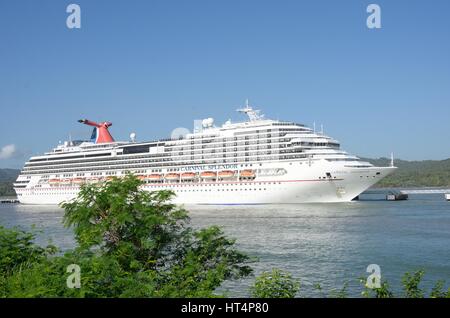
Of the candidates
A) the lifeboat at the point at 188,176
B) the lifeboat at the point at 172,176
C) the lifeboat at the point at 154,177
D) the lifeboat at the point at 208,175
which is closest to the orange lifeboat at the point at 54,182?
the lifeboat at the point at 154,177

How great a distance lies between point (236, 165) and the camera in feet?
216

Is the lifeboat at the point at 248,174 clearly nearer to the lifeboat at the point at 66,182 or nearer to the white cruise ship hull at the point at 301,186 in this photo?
the white cruise ship hull at the point at 301,186

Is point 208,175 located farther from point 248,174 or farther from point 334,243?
point 334,243

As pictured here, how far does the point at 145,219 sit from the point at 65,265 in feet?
7.57

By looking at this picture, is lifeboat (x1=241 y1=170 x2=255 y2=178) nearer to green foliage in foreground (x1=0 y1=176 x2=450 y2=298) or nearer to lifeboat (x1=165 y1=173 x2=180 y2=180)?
lifeboat (x1=165 y1=173 x2=180 y2=180)

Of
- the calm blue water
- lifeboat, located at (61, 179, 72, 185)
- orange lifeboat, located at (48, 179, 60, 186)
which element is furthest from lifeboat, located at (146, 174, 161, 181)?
the calm blue water

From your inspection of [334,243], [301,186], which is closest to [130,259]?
[334,243]

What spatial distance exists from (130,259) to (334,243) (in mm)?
19485

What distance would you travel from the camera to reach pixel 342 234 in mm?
33688

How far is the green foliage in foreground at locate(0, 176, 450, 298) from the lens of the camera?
36.0 feet

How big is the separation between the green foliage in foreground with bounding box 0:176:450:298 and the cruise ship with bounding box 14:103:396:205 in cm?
4136
